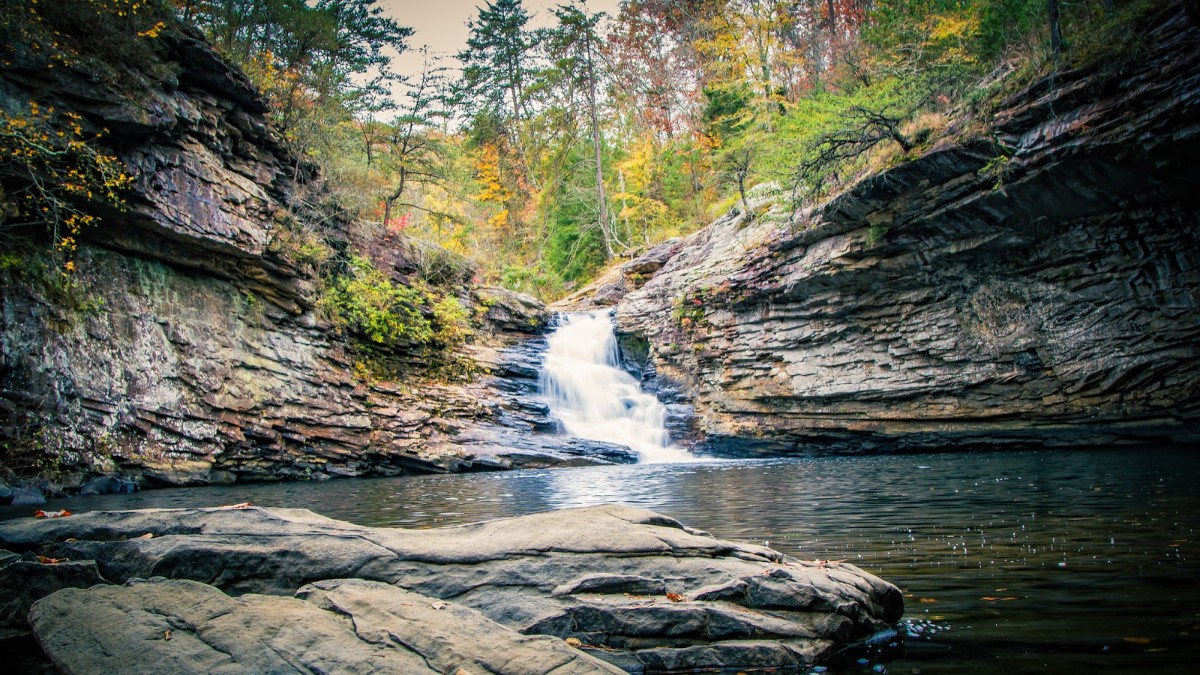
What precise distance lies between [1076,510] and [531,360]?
679 inches

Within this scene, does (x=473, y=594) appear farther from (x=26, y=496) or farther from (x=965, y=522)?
(x=26, y=496)

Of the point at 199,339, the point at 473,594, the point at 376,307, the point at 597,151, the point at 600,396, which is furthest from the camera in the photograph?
the point at 597,151

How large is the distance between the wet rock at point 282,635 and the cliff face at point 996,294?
14330mm

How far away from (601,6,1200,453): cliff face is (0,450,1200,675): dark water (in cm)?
168

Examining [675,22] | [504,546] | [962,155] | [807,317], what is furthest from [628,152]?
[504,546]

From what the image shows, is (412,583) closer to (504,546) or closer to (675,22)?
(504,546)

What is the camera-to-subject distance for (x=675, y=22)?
1273 inches

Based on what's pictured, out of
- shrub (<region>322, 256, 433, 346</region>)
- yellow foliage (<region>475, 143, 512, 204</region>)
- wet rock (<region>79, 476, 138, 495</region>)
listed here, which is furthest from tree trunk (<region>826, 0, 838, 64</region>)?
wet rock (<region>79, 476, 138, 495</region>)

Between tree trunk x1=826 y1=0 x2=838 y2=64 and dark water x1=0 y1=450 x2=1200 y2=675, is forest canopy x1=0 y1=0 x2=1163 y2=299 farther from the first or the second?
dark water x1=0 y1=450 x2=1200 y2=675

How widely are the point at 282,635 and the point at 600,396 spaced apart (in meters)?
18.4

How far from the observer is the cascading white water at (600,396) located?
64.3 ft

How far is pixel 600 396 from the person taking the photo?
69.6 ft

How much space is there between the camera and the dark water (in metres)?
3.10

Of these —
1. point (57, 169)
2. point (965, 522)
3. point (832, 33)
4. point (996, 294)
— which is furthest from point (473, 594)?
point (832, 33)
